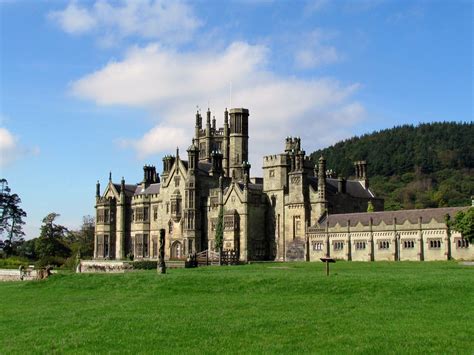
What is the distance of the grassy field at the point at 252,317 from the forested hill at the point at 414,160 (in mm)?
101830

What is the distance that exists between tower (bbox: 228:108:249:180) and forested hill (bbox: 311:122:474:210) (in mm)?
49768

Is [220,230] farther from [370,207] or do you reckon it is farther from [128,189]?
[128,189]

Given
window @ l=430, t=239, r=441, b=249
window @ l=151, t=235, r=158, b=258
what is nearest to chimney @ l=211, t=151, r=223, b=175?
window @ l=151, t=235, r=158, b=258

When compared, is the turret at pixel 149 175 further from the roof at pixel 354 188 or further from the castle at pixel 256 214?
the roof at pixel 354 188

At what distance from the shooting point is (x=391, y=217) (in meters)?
65.1

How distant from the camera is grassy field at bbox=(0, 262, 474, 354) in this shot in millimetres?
20000

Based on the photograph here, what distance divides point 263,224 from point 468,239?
27.7m

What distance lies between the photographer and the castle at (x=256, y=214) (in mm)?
64062

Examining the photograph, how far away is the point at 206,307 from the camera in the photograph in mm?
28203

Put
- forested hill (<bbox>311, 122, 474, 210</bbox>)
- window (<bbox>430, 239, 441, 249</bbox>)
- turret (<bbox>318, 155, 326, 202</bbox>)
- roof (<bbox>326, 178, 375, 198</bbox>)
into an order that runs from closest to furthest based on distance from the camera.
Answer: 1. window (<bbox>430, 239, 441, 249</bbox>)
2. turret (<bbox>318, 155, 326, 202</bbox>)
3. roof (<bbox>326, 178, 375, 198</bbox>)
4. forested hill (<bbox>311, 122, 474, 210</bbox>)

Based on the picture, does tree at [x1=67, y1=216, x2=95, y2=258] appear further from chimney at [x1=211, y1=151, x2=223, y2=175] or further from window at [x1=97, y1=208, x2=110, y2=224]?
chimney at [x1=211, y1=151, x2=223, y2=175]

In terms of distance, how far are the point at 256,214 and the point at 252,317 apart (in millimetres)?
52468

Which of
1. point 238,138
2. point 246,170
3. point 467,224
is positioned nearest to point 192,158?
point 246,170

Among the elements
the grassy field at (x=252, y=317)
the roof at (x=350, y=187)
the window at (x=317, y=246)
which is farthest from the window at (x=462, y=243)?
the grassy field at (x=252, y=317)
